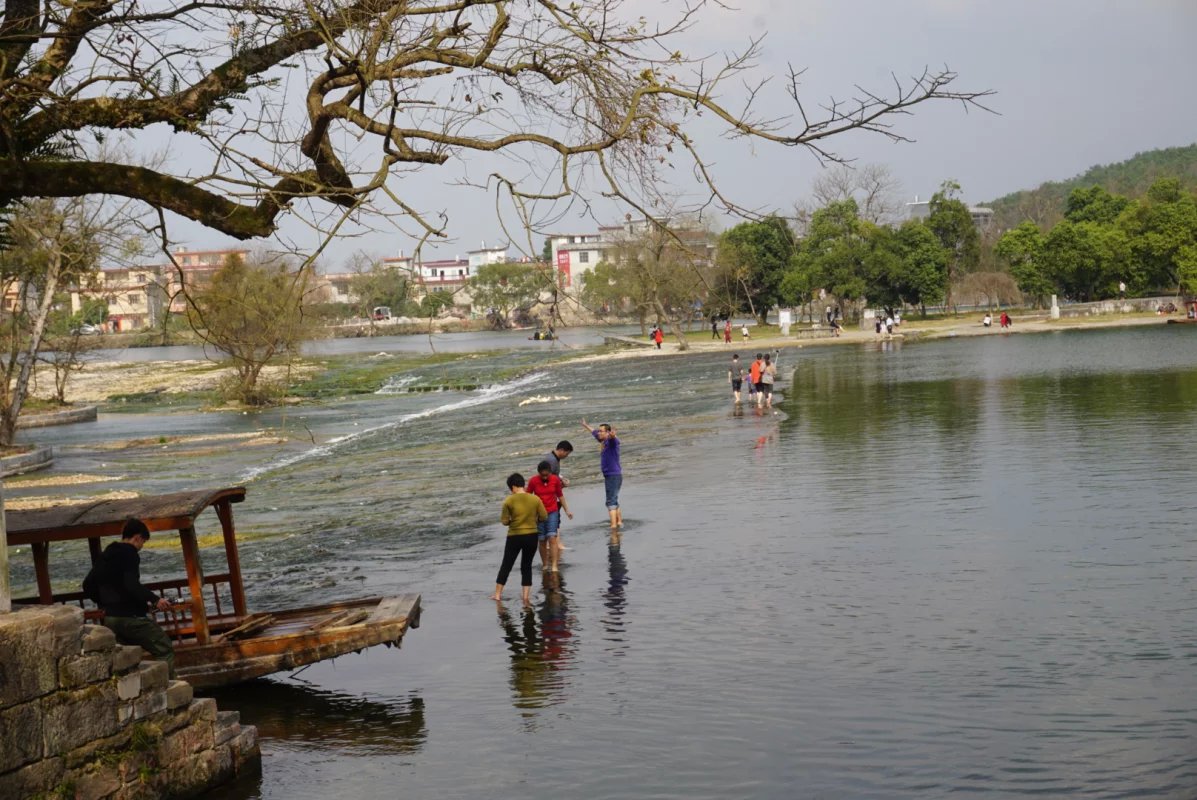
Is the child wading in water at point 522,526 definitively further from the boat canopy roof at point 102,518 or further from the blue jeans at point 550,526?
the boat canopy roof at point 102,518

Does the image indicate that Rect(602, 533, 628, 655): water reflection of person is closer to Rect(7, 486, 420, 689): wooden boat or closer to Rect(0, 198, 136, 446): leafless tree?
Rect(7, 486, 420, 689): wooden boat

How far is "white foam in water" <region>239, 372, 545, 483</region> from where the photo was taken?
3541 centimetres

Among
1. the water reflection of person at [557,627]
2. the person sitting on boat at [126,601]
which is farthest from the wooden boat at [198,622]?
the water reflection of person at [557,627]

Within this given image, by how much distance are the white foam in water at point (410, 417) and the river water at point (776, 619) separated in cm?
229

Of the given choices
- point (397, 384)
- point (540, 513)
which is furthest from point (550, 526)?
point (397, 384)

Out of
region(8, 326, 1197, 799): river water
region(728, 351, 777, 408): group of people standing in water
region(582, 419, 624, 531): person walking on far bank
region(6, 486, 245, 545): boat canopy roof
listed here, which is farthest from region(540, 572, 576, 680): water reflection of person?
region(728, 351, 777, 408): group of people standing in water

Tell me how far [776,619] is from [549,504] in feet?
13.7

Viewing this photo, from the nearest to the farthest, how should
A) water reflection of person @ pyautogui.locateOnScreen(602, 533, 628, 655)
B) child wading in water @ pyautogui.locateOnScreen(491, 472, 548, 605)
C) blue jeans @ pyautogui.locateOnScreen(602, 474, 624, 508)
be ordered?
water reflection of person @ pyautogui.locateOnScreen(602, 533, 628, 655) → child wading in water @ pyautogui.locateOnScreen(491, 472, 548, 605) → blue jeans @ pyautogui.locateOnScreen(602, 474, 624, 508)

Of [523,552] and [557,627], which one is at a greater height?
[523,552]

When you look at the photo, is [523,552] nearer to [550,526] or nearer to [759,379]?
[550,526]

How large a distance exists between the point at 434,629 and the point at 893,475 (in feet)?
37.0

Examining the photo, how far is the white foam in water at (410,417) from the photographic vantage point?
35.4m

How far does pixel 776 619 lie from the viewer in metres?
14.2

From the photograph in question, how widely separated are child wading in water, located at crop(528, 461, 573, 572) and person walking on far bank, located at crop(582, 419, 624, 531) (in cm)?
228
